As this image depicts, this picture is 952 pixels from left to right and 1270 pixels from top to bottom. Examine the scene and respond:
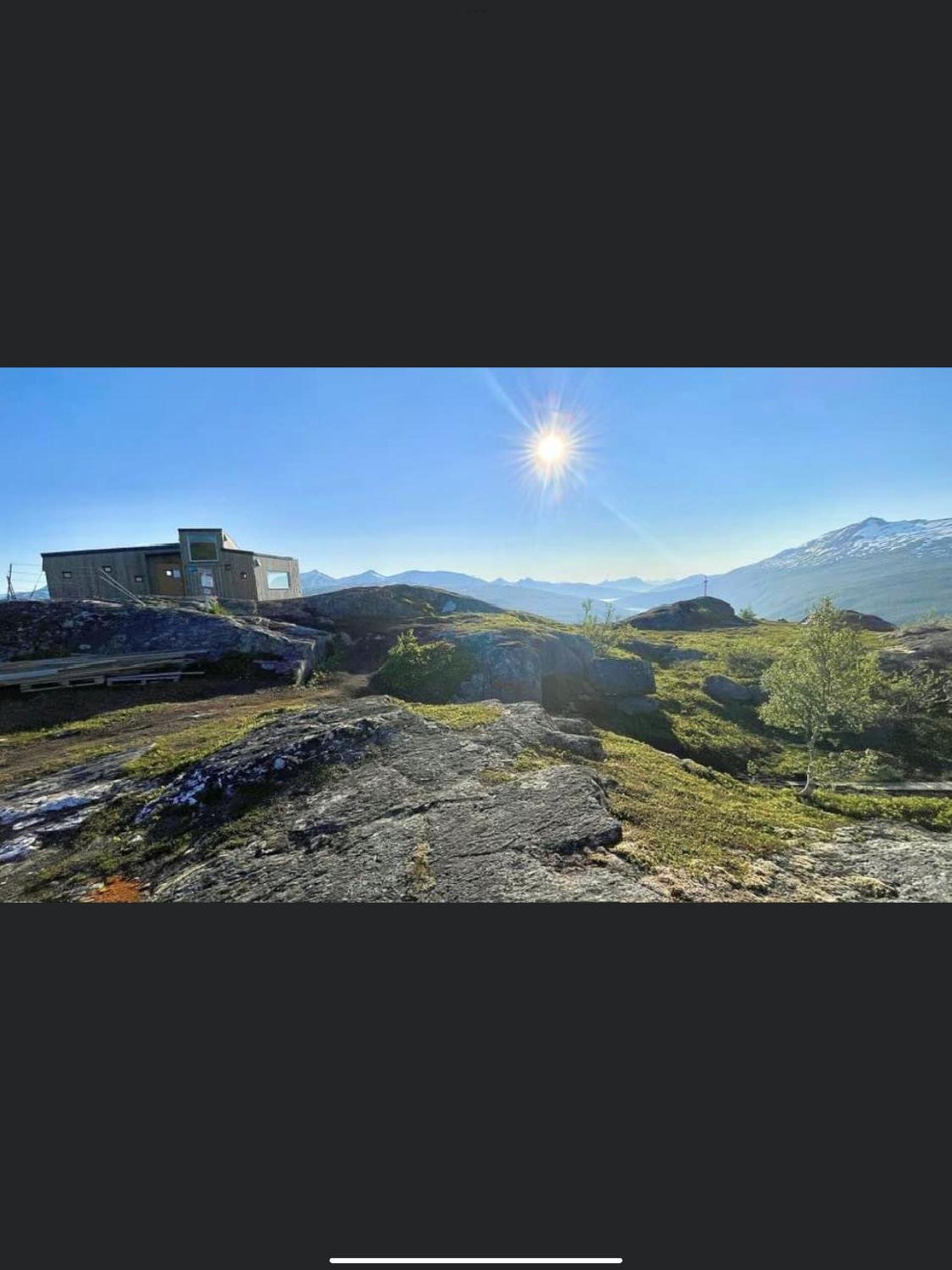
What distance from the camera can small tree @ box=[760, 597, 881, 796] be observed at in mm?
12969

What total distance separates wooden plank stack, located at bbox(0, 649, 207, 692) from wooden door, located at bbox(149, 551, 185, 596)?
1030 centimetres

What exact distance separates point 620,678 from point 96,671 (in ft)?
67.8

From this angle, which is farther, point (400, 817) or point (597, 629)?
point (597, 629)

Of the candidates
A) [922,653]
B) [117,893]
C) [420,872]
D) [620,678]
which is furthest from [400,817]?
[922,653]

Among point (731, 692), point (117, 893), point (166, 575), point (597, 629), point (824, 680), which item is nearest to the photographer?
point (117, 893)

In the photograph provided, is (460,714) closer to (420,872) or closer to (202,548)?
(420,872)

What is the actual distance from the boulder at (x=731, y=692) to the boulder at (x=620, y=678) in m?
3.95

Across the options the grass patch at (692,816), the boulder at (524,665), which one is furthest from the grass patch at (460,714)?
the grass patch at (692,816)

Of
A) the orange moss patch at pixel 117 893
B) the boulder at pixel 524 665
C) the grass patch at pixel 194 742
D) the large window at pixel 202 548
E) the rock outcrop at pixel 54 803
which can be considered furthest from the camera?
the large window at pixel 202 548

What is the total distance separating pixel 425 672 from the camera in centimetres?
1488

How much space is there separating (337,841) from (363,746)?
255 centimetres

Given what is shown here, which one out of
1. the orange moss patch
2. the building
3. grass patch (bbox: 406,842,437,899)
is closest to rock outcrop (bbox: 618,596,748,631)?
the building

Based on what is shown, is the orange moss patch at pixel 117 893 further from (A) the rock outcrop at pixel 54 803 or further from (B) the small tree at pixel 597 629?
(B) the small tree at pixel 597 629

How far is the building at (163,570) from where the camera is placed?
24.6 meters
